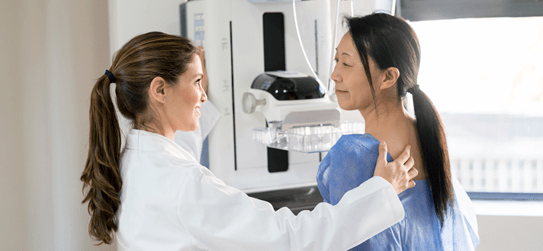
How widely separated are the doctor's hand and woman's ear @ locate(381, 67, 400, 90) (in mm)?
138

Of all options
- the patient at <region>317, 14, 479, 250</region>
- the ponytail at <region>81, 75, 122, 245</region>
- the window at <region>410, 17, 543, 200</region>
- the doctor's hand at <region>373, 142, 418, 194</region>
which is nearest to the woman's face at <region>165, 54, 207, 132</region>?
the ponytail at <region>81, 75, 122, 245</region>

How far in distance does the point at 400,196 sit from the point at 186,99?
517 mm

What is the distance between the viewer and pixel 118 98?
3.40 ft

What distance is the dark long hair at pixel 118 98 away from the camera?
97 cm

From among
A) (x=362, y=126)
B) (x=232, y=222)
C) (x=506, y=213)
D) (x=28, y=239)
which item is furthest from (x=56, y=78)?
(x=506, y=213)

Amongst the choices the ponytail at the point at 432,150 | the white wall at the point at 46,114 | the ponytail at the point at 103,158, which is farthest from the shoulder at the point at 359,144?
the white wall at the point at 46,114

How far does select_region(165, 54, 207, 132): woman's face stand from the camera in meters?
1.01

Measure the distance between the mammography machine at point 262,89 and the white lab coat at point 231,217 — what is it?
0.48 metres

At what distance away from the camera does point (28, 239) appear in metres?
2.01

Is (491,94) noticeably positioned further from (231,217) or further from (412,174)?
(231,217)

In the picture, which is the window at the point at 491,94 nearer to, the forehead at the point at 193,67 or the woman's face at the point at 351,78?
the woman's face at the point at 351,78

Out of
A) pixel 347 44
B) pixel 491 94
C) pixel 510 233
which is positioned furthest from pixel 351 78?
pixel 491 94

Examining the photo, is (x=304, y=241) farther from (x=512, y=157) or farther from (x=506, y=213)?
(x=512, y=157)

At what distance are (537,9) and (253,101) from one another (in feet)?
4.72
